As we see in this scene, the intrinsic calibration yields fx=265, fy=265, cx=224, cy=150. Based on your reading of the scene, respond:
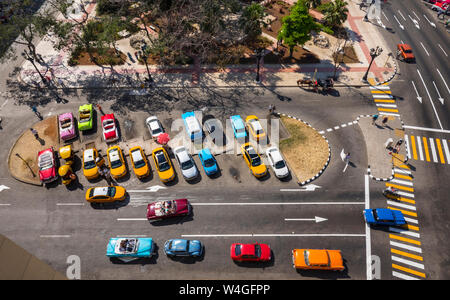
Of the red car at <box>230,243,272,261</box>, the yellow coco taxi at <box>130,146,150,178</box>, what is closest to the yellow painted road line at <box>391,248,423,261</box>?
the red car at <box>230,243,272,261</box>

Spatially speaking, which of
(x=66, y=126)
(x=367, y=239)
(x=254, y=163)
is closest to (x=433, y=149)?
(x=367, y=239)

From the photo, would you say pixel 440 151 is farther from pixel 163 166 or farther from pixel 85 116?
pixel 85 116

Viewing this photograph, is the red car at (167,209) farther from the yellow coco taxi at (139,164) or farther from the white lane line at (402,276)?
the white lane line at (402,276)

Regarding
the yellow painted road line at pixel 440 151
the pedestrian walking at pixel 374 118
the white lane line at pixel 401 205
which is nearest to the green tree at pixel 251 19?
the pedestrian walking at pixel 374 118
